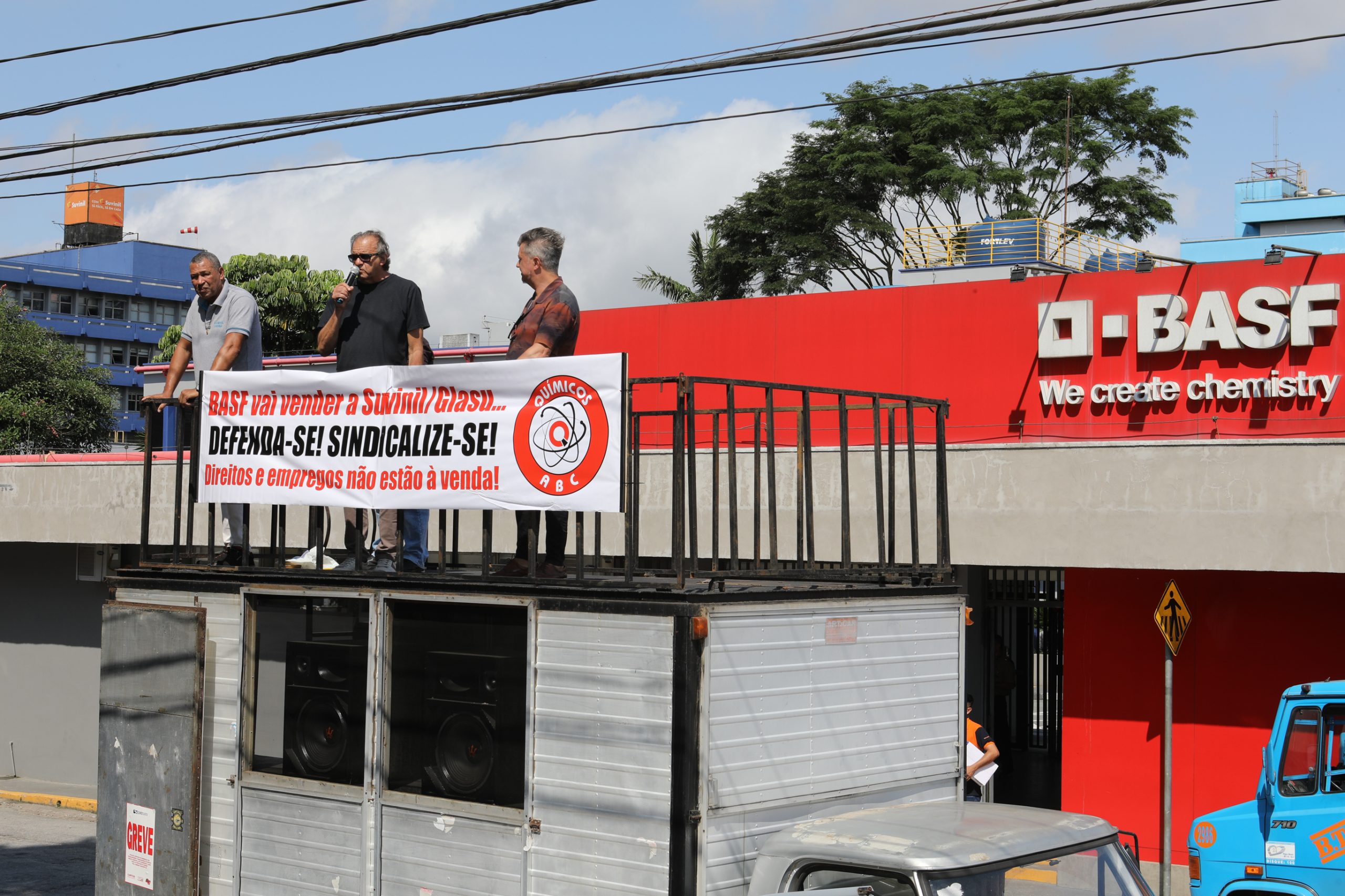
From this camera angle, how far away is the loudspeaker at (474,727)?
6.15 metres

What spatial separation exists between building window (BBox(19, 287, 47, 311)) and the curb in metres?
63.9

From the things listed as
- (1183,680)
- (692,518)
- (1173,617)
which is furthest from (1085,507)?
(692,518)

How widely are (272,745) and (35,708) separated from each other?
17619mm

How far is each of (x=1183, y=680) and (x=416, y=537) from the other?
10.6 metres

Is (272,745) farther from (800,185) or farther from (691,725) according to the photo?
(800,185)

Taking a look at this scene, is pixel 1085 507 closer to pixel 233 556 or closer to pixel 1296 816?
pixel 1296 816

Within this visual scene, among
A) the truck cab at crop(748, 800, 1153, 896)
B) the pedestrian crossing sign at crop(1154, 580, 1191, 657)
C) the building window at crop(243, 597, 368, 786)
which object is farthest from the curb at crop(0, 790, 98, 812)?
the truck cab at crop(748, 800, 1153, 896)

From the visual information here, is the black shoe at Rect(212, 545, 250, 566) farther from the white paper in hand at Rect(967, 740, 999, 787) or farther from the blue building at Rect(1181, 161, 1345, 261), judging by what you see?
the blue building at Rect(1181, 161, 1345, 261)

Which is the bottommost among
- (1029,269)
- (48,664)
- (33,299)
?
(48,664)

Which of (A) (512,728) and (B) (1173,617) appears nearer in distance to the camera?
(A) (512,728)

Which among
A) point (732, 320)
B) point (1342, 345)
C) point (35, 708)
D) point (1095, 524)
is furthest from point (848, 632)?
point (35, 708)

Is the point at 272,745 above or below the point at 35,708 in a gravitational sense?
above

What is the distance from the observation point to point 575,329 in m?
7.44

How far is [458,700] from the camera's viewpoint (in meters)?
6.43
